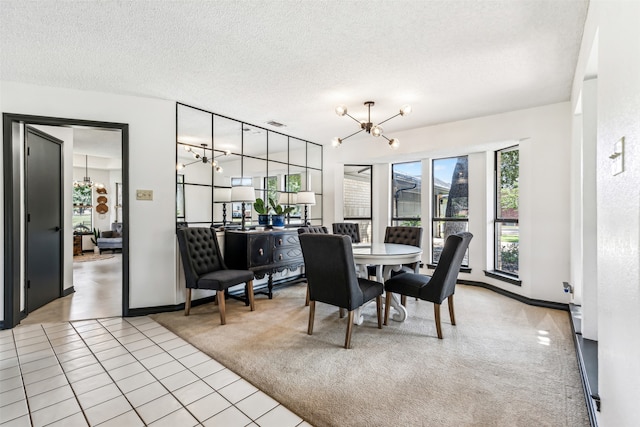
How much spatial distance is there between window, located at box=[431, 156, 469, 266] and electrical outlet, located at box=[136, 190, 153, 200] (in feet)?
14.1

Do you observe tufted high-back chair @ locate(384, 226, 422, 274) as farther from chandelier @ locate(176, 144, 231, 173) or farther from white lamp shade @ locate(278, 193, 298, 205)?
chandelier @ locate(176, 144, 231, 173)

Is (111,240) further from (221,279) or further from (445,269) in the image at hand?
(445,269)

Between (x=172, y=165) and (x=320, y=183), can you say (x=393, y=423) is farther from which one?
(x=320, y=183)

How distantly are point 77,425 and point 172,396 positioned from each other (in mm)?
473

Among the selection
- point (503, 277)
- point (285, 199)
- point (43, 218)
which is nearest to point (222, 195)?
point (285, 199)

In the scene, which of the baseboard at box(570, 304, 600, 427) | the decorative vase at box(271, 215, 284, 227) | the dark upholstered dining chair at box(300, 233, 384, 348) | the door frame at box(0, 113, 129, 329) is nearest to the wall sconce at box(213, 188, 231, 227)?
the decorative vase at box(271, 215, 284, 227)

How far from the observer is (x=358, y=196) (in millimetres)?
5914

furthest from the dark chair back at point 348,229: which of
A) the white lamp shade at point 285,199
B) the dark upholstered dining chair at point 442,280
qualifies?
the dark upholstered dining chair at point 442,280

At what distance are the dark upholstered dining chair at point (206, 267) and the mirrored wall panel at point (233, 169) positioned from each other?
0.47m

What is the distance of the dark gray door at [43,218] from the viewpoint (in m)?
3.47

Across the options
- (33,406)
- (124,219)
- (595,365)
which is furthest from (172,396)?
(595,365)

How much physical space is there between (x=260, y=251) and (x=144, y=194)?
1.50 m

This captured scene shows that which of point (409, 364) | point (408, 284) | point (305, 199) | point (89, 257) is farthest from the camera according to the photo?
point (89, 257)

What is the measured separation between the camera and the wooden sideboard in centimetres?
380
